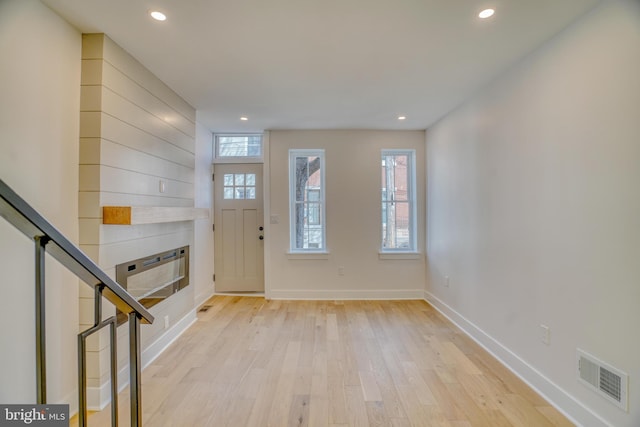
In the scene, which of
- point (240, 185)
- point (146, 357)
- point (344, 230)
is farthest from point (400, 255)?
point (146, 357)

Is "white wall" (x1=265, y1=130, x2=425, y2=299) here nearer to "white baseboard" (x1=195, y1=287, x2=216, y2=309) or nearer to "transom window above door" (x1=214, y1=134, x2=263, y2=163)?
"transom window above door" (x1=214, y1=134, x2=263, y2=163)

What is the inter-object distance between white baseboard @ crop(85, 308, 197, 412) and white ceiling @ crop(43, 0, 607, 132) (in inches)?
94.2

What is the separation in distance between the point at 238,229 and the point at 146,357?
226cm

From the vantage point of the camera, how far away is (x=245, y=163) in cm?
443

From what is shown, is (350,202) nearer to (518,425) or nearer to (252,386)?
(252,386)

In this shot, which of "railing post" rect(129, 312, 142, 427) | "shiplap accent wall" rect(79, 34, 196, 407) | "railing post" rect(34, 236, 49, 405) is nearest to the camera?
"railing post" rect(34, 236, 49, 405)

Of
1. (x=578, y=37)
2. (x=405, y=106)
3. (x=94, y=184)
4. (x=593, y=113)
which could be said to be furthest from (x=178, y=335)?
(x=578, y=37)

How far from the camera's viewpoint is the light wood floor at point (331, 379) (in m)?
1.84

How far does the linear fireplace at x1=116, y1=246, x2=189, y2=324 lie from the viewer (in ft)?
7.22

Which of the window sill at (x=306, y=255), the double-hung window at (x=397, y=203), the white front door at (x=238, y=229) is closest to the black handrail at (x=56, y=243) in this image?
the window sill at (x=306, y=255)

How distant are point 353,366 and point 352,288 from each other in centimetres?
186

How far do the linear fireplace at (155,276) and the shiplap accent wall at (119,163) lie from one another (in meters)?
0.07

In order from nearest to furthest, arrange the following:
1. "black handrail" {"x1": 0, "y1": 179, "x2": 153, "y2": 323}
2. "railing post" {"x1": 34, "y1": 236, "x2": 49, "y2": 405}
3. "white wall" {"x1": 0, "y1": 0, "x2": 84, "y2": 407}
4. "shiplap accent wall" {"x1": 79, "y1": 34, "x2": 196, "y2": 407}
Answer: "black handrail" {"x1": 0, "y1": 179, "x2": 153, "y2": 323} → "railing post" {"x1": 34, "y1": 236, "x2": 49, "y2": 405} → "white wall" {"x1": 0, "y1": 0, "x2": 84, "y2": 407} → "shiplap accent wall" {"x1": 79, "y1": 34, "x2": 196, "y2": 407}

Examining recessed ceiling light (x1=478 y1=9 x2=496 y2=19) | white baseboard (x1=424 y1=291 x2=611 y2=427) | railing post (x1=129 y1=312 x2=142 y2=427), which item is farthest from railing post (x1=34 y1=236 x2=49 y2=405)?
white baseboard (x1=424 y1=291 x2=611 y2=427)
